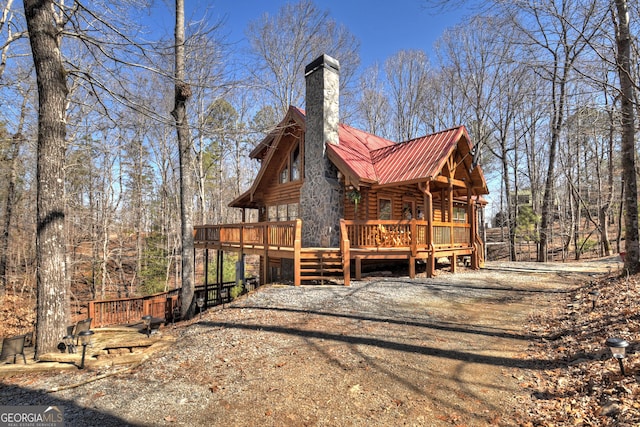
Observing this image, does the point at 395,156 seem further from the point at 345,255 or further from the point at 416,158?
the point at 345,255

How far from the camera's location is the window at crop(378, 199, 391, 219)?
13367mm

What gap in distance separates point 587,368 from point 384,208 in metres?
9.93

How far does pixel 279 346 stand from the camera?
5.14 metres

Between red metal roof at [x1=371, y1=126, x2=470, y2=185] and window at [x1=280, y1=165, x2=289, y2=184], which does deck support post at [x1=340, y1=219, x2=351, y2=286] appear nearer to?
red metal roof at [x1=371, y1=126, x2=470, y2=185]

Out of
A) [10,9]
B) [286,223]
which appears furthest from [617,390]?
[10,9]

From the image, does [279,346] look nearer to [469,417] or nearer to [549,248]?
[469,417]

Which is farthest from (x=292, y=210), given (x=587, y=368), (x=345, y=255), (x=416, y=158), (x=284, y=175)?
(x=587, y=368)

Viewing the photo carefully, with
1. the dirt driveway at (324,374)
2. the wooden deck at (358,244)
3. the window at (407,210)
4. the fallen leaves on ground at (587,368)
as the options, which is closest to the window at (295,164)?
the wooden deck at (358,244)

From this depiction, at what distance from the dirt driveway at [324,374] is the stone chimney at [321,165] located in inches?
211

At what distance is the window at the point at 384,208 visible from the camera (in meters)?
13.4

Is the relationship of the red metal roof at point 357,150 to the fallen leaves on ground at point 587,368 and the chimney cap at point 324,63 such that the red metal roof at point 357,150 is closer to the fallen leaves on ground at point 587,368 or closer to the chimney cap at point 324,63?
the chimney cap at point 324,63

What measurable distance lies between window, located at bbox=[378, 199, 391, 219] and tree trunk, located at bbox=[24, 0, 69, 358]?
1049cm

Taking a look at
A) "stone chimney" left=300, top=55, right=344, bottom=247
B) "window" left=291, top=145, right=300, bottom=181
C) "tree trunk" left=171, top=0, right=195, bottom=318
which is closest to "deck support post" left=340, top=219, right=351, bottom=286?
"stone chimney" left=300, top=55, right=344, bottom=247

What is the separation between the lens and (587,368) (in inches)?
153
